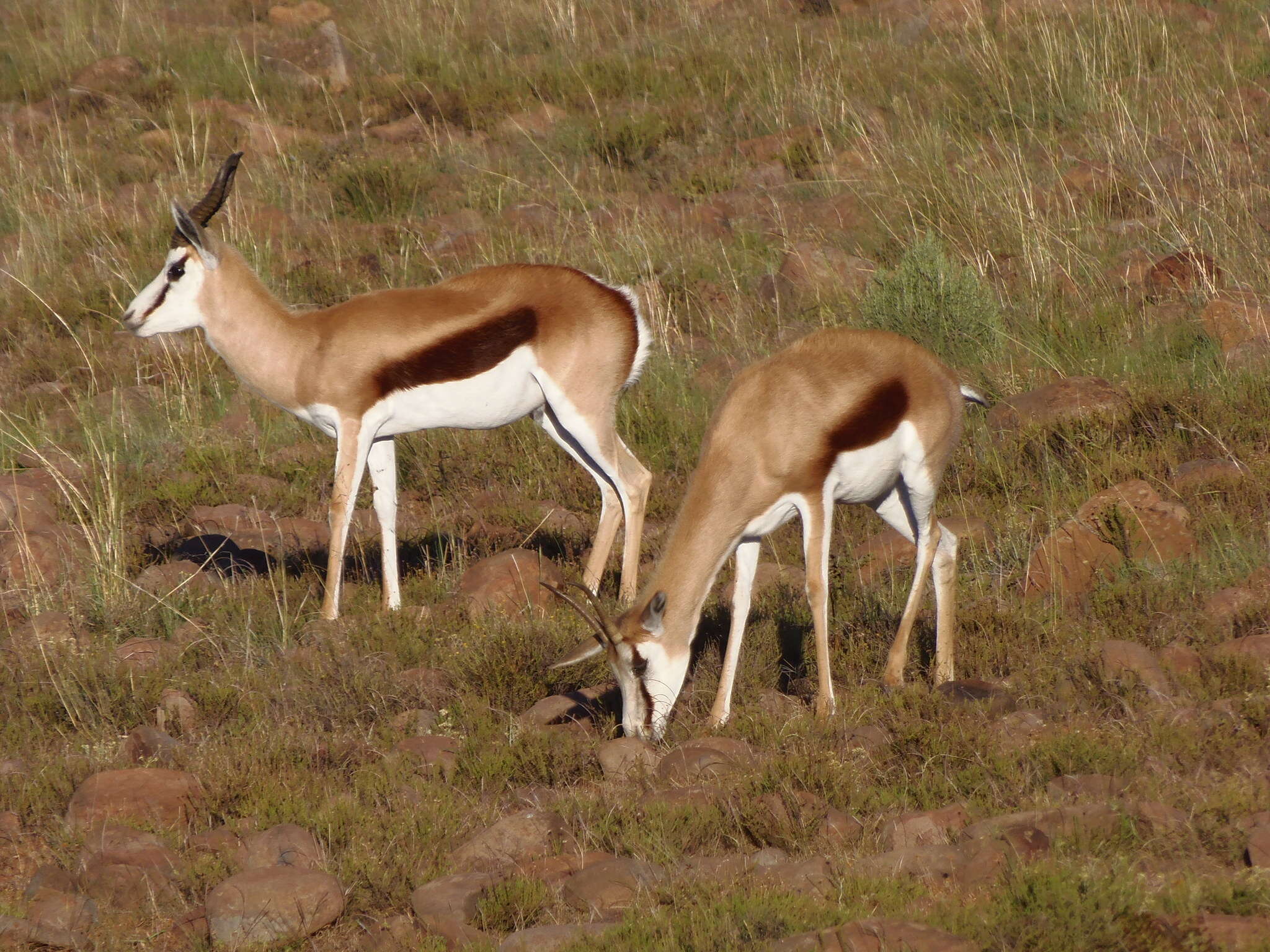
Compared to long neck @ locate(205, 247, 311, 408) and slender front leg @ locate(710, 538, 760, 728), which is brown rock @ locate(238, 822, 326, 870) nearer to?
slender front leg @ locate(710, 538, 760, 728)

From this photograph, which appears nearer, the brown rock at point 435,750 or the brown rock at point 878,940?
the brown rock at point 878,940

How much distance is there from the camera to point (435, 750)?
5.27m

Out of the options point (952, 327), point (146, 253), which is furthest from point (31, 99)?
point (952, 327)

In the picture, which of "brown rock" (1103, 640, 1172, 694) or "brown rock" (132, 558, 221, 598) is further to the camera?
"brown rock" (132, 558, 221, 598)

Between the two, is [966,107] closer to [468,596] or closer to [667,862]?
[468,596]

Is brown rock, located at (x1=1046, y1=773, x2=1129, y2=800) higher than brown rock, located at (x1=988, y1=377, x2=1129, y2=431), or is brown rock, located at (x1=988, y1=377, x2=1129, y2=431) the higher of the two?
brown rock, located at (x1=1046, y1=773, x2=1129, y2=800)

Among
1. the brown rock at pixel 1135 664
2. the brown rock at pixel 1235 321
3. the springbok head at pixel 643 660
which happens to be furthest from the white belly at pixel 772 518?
the brown rock at pixel 1235 321

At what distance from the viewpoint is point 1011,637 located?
19.0 feet

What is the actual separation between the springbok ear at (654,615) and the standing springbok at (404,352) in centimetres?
172

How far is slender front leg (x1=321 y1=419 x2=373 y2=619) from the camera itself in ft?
21.8

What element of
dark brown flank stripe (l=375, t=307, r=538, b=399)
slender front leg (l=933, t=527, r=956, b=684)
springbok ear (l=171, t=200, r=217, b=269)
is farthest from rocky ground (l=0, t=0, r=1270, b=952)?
springbok ear (l=171, t=200, r=217, b=269)

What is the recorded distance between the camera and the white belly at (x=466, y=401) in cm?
670

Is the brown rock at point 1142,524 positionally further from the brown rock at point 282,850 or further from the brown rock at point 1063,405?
the brown rock at point 282,850

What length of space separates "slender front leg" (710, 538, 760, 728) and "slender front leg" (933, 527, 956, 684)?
2.64 ft
